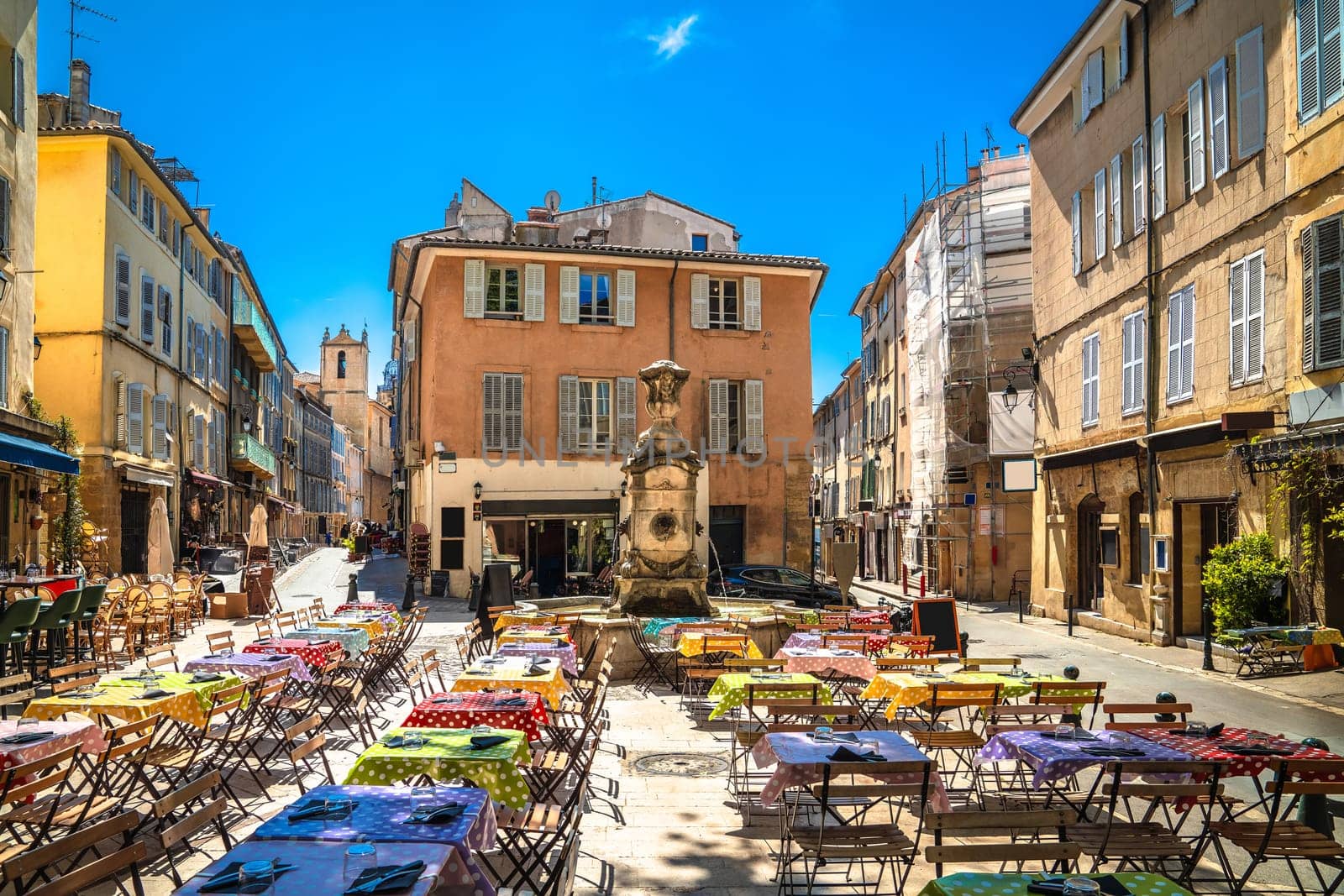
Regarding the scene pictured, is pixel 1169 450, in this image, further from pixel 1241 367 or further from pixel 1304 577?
pixel 1304 577

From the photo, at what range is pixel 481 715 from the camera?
7.07 meters

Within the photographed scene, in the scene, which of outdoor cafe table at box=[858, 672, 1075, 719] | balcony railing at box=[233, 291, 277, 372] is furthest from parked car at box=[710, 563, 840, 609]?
balcony railing at box=[233, 291, 277, 372]

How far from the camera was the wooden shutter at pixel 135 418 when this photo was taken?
22.9 metres

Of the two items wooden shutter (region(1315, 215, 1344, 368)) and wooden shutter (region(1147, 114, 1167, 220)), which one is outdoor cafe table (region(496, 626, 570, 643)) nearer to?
wooden shutter (region(1315, 215, 1344, 368))

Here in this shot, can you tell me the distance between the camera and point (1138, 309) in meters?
18.4

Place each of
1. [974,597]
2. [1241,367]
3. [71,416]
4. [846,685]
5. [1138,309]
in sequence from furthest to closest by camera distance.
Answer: [974,597] < [71,416] < [1138,309] < [1241,367] < [846,685]

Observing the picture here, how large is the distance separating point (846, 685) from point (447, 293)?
19173 millimetres

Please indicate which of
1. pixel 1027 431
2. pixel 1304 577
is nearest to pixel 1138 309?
pixel 1304 577

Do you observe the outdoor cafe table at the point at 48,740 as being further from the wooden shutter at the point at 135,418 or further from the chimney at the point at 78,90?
the chimney at the point at 78,90

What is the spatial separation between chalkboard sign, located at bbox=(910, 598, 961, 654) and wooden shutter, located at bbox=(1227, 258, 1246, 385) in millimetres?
5379

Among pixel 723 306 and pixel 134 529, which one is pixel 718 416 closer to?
pixel 723 306

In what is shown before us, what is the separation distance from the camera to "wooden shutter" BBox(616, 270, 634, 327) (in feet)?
94.9

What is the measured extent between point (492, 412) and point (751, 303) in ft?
25.7

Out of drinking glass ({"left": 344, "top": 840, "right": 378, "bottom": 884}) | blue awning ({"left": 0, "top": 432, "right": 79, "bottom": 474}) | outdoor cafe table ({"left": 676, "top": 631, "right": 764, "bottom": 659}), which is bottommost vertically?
outdoor cafe table ({"left": 676, "top": 631, "right": 764, "bottom": 659})
